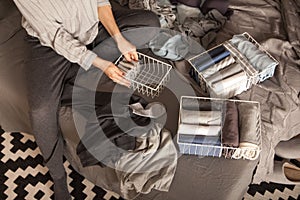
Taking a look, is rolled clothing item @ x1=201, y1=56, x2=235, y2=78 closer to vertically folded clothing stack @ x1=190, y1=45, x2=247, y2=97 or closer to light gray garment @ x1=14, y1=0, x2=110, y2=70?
vertically folded clothing stack @ x1=190, y1=45, x2=247, y2=97

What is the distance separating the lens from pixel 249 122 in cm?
143

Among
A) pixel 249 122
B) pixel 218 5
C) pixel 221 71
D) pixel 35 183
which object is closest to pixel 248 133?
pixel 249 122

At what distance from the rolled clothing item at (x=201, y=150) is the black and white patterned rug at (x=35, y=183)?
0.38 meters

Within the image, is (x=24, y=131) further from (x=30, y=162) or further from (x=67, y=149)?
(x=67, y=149)

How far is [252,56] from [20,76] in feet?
2.73

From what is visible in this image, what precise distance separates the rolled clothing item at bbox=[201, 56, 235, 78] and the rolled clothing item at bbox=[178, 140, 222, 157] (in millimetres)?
266

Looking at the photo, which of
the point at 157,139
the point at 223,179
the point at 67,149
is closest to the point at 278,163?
the point at 223,179

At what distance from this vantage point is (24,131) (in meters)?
1.81

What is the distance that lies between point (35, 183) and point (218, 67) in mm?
832

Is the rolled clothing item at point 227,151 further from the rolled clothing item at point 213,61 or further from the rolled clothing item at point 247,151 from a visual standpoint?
the rolled clothing item at point 213,61

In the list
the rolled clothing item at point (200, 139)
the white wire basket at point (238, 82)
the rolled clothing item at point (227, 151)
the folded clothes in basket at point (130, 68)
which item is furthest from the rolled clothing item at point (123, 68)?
the rolled clothing item at point (227, 151)

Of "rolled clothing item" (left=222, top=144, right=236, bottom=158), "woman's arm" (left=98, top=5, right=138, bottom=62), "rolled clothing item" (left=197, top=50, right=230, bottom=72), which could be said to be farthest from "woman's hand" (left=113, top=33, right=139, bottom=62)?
"rolled clothing item" (left=222, top=144, right=236, bottom=158)

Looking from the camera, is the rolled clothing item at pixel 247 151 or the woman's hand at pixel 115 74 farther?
the woman's hand at pixel 115 74

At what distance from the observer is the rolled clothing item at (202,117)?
1424 millimetres
